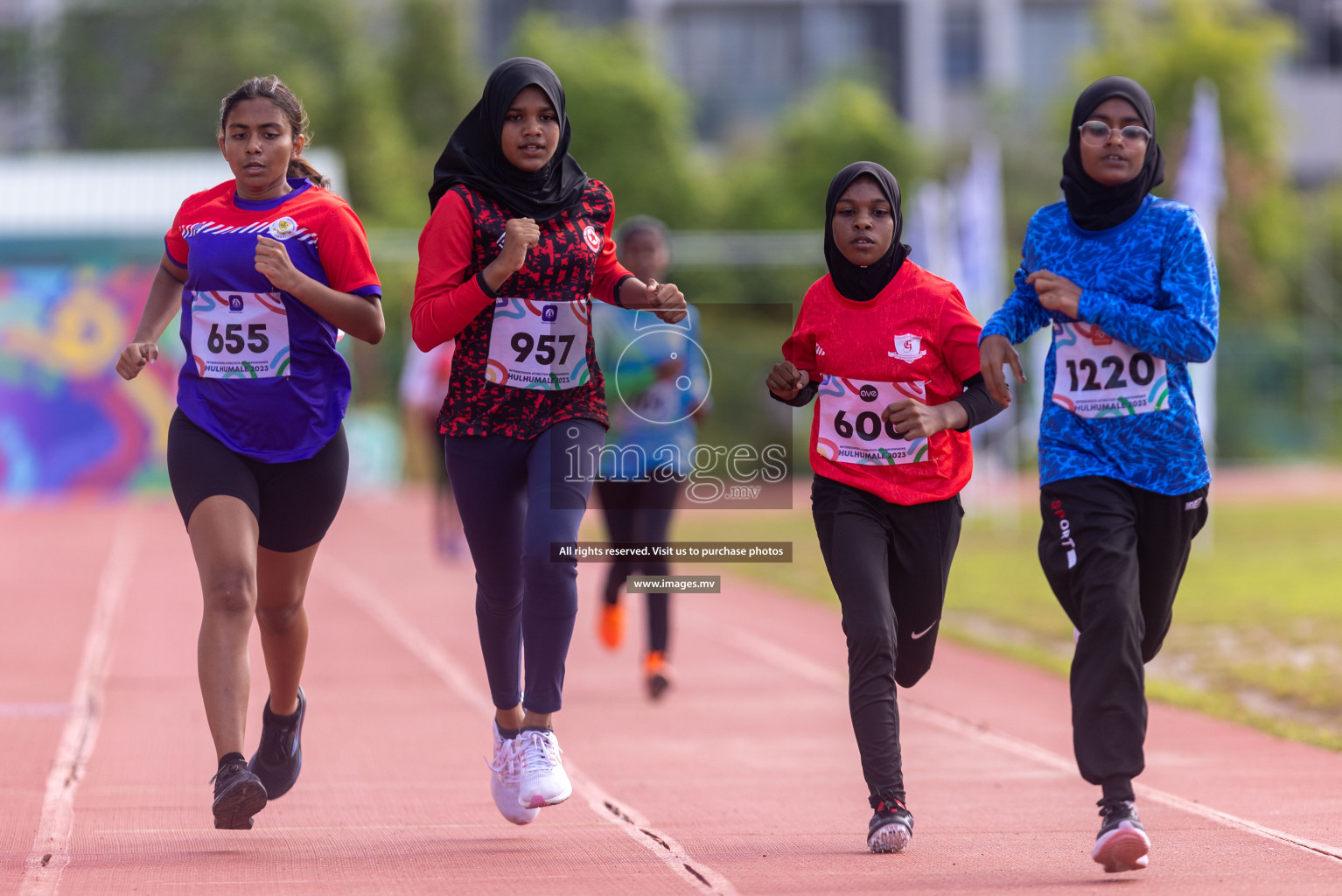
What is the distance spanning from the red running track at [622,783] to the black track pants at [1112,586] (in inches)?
15.1

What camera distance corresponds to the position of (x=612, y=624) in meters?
9.75

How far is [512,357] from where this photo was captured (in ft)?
17.8

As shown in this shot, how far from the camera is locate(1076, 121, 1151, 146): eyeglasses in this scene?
5109 mm

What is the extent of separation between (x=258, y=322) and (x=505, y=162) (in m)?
0.88

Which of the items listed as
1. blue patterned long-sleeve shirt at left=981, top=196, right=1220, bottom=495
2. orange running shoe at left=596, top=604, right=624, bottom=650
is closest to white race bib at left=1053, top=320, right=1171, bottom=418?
blue patterned long-sleeve shirt at left=981, top=196, right=1220, bottom=495

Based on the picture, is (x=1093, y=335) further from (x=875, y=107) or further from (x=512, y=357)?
(x=875, y=107)

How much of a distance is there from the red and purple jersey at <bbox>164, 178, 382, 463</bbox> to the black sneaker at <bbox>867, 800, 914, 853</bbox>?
2.00 m

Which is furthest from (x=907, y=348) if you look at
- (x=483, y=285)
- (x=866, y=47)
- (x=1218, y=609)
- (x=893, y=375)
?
(x=866, y=47)

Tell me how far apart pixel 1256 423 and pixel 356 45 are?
3594 centimetres

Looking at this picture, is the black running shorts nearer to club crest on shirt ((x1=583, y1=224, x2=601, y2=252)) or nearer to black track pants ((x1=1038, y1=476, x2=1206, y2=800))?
club crest on shirt ((x1=583, y1=224, x2=601, y2=252))

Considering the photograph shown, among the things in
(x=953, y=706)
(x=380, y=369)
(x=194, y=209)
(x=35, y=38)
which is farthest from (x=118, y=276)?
(x=35, y=38)

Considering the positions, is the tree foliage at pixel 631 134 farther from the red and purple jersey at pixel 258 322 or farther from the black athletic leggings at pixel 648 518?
the red and purple jersey at pixel 258 322

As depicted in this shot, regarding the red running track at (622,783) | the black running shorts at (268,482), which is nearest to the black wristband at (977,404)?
the red running track at (622,783)

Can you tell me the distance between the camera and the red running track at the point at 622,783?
199 inches
